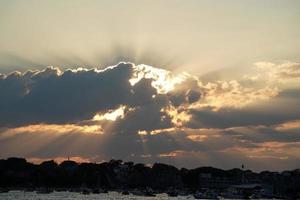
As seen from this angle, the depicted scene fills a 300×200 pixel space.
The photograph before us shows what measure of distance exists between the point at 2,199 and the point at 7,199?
2.09 m

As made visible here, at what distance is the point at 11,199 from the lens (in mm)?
182625

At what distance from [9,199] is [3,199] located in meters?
2.18

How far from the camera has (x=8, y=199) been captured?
182 metres

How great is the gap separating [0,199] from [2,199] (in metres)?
0.58

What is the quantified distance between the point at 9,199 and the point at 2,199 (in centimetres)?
245

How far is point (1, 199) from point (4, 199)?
0.93m

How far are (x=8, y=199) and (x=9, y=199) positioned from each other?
35 centimetres

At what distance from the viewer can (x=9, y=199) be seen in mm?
182500

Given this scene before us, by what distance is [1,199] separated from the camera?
184 metres

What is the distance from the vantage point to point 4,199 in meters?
183

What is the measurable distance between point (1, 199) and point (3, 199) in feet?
2.10

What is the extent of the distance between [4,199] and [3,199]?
0.30 m

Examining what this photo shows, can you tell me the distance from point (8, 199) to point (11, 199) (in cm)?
89

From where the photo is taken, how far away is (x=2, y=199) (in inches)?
7219
